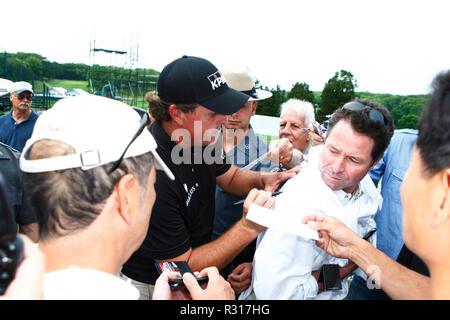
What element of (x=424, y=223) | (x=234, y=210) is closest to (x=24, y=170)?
(x=424, y=223)

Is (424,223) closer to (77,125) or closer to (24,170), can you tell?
(77,125)

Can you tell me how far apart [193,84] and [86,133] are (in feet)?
3.85

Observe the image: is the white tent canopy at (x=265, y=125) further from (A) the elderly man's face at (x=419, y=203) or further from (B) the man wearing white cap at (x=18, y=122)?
(A) the elderly man's face at (x=419, y=203)

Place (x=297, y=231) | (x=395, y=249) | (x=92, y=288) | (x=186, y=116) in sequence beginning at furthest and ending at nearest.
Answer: (x=395, y=249) < (x=186, y=116) < (x=297, y=231) < (x=92, y=288)

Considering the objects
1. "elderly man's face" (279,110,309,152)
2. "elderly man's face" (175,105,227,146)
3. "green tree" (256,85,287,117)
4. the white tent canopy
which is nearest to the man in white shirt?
"elderly man's face" (175,105,227,146)

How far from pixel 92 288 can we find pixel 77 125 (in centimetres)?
60

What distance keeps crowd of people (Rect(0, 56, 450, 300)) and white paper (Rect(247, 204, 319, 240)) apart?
23 mm

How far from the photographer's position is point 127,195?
1233mm

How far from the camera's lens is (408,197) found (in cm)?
120

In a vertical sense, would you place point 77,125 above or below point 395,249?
above

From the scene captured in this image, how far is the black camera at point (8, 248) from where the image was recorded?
2.20 feet

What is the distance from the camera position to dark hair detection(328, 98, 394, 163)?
2168 millimetres

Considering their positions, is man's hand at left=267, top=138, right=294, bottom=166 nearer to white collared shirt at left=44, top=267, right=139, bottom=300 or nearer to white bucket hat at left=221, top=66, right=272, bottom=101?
white bucket hat at left=221, top=66, right=272, bottom=101
